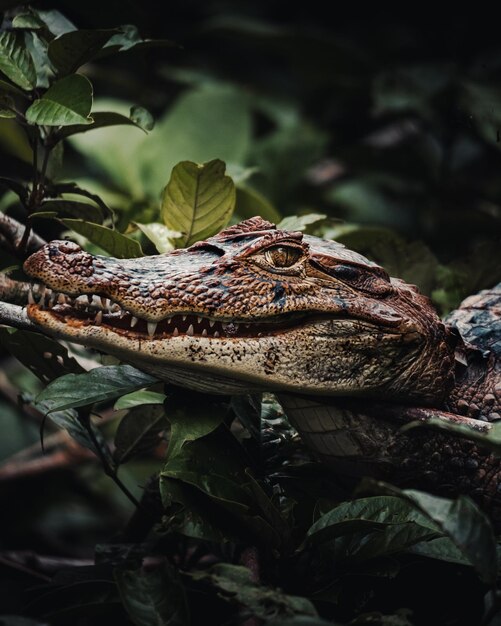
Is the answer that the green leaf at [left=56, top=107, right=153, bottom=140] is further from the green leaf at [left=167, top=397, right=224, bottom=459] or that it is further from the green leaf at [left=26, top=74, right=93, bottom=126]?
the green leaf at [left=167, top=397, right=224, bottom=459]

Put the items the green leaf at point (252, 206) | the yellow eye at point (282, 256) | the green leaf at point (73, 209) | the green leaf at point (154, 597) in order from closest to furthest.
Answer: the green leaf at point (154, 597)
the yellow eye at point (282, 256)
the green leaf at point (73, 209)
the green leaf at point (252, 206)

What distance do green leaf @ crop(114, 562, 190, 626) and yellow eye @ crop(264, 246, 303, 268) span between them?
76cm

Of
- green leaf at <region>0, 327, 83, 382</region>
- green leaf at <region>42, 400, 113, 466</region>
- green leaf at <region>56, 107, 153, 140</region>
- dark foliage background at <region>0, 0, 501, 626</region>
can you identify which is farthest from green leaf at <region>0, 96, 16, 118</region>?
green leaf at <region>42, 400, 113, 466</region>

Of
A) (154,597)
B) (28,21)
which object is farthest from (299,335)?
(28,21)

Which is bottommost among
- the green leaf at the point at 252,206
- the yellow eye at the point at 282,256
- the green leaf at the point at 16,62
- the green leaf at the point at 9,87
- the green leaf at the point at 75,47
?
the green leaf at the point at 252,206

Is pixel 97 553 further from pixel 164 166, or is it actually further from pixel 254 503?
pixel 164 166

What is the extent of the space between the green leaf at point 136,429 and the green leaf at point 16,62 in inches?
36.7

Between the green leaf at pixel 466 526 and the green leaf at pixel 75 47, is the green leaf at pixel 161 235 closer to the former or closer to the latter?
the green leaf at pixel 75 47

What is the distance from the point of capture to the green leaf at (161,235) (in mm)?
2324

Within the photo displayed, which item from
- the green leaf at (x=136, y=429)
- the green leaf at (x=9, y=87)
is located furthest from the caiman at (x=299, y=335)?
the green leaf at (x=9, y=87)

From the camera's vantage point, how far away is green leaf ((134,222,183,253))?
2.32m

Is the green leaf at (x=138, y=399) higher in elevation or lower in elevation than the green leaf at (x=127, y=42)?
lower

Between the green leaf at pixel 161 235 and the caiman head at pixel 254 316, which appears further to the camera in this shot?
the green leaf at pixel 161 235

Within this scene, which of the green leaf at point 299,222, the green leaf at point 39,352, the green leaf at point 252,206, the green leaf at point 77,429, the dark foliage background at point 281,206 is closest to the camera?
the dark foliage background at point 281,206
